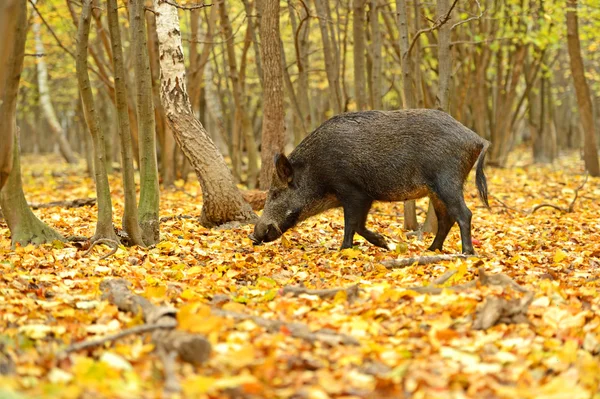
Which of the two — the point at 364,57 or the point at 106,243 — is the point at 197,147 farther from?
the point at 364,57

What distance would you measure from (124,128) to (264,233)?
213 cm

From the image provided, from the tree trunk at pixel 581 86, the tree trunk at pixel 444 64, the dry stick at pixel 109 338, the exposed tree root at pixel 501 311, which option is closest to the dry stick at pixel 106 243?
the dry stick at pixel 109 338

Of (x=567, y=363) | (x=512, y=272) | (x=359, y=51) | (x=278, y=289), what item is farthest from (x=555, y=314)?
(x=359, y=51)

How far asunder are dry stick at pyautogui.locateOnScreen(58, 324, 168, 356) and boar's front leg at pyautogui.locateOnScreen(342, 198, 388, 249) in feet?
14.3

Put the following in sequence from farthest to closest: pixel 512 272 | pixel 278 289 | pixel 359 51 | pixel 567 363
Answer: pixel 359 51 < pixel 512 272 < pixel 278 289 < pixel 567 363

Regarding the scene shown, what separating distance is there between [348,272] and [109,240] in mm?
2543

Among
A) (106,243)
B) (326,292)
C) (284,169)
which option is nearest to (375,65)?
(284,169)

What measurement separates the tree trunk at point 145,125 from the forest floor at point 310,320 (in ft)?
1.10

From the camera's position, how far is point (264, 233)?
8.73m

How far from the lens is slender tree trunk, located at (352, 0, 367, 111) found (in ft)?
36.8

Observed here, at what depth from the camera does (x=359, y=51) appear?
11.5m

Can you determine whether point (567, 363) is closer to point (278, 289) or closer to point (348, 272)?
point (278, 289)

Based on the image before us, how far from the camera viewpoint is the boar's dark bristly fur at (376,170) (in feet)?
26.3

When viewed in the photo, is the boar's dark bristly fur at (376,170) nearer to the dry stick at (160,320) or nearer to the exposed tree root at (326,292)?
the exposed tree root at (326,292)
